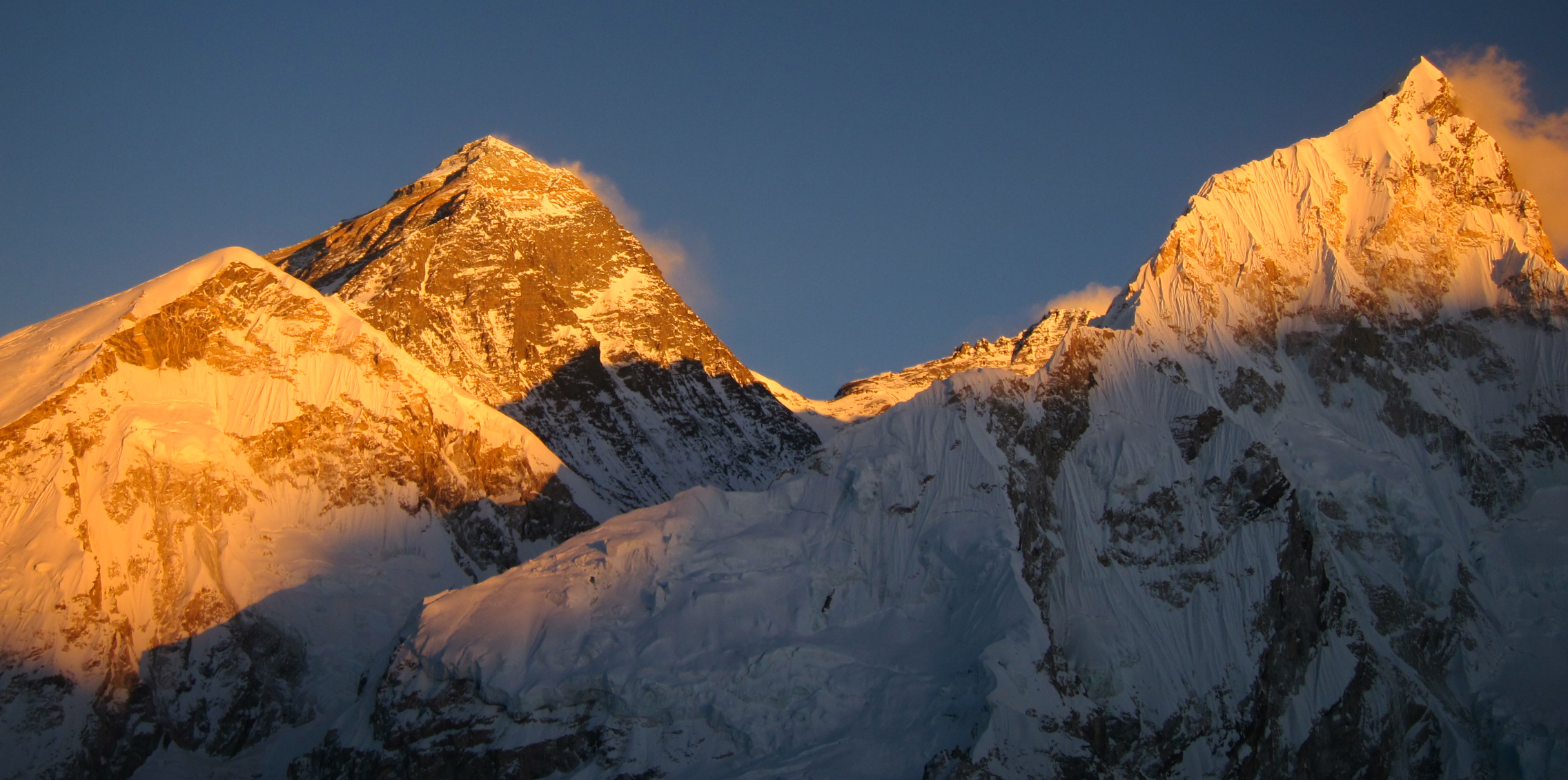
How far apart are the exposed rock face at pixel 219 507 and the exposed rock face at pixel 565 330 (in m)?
16.2

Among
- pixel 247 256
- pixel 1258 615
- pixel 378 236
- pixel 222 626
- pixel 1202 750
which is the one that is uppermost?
pixel 378 236

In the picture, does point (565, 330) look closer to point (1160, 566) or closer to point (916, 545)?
point (916, 545)

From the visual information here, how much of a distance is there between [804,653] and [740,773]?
262 inches

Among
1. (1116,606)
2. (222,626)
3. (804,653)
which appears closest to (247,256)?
(222,626)

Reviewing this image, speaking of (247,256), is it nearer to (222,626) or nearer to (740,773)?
(222,626)

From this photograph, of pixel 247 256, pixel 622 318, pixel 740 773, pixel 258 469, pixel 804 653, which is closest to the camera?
pixel 740 773

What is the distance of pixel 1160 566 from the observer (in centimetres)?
7575

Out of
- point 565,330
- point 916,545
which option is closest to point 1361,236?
point 916,545

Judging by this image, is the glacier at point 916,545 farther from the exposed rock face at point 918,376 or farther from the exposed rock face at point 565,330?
the exposed rock face at point 918,376

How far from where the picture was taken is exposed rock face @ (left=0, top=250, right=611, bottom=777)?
75.2 m

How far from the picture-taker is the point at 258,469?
8631cm

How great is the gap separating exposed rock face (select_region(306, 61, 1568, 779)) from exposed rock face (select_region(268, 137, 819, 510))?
35286 millimetres

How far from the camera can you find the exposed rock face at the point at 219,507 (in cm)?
7525

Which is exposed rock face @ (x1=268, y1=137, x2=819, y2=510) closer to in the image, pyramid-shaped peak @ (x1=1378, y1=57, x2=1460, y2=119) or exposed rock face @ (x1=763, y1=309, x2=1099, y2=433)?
exposed rock face @ (x1=763, y1=309, x2=1099, y2=433)
